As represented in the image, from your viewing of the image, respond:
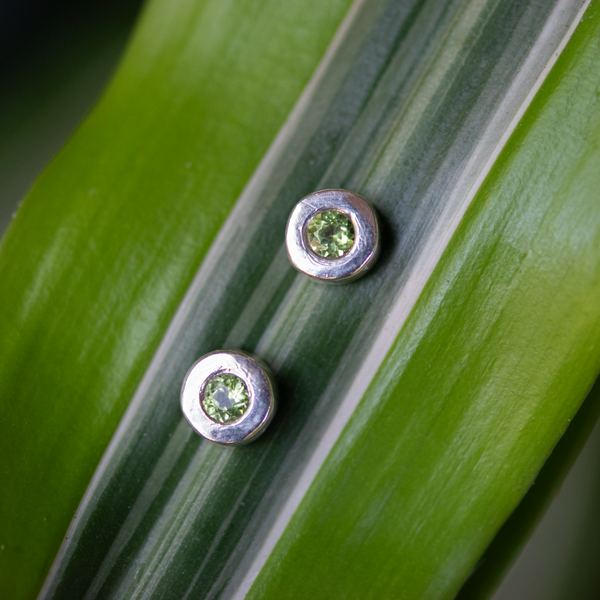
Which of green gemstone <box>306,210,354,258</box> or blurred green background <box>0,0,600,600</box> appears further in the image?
blurred green background <box>0,0,600,600</box>

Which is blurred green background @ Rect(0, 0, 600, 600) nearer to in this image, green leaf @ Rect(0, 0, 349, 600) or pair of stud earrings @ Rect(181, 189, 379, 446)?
green leaf @ Rect(0, 0, 349, 600)

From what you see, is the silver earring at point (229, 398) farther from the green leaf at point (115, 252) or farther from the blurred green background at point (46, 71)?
the blurred green background at point (46, 71)

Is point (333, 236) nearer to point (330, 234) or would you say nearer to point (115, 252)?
point (330, 234)

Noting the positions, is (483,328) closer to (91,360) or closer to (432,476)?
(432,476)

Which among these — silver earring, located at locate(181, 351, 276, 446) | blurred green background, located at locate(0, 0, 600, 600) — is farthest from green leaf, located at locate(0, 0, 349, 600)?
blurred green background, located at locate(0, 0, 600, 600)

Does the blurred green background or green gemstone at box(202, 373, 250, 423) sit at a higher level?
the blurred green background

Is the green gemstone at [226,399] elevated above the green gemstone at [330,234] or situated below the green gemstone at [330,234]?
below

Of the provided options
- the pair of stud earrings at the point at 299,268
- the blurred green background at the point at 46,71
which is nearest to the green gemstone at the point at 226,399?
the pair of stud earrings at the point at 299,268

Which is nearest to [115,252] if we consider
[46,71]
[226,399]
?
[226,399]
